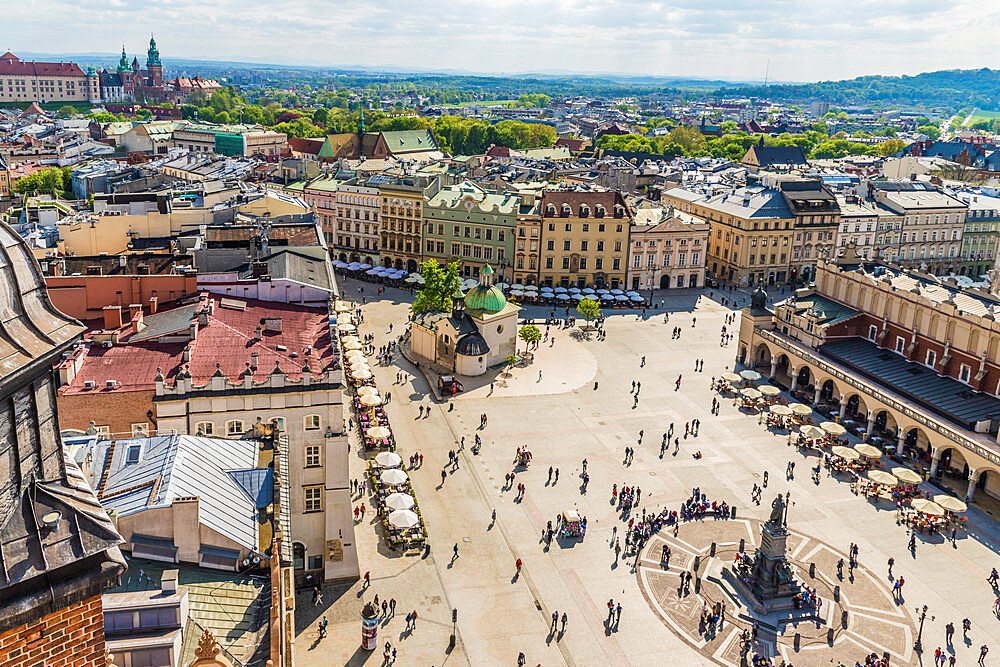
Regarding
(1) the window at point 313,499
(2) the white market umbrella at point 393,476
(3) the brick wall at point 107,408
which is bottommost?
(2) the white market umbrella at point 393,476

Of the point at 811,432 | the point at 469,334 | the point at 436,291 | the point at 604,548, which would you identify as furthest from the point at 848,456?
the point at 436,291

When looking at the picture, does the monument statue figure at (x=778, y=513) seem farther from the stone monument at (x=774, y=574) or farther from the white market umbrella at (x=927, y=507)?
the white market umbrella at (x=927, y=507)

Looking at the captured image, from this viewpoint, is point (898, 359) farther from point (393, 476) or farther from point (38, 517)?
point (38, 517)

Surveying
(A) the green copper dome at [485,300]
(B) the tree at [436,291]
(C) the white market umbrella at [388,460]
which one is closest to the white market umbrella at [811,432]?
(A) the green copper dome at [485,300]

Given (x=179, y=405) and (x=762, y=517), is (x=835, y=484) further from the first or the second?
(x=179, y=405)

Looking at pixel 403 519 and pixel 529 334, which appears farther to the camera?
pixel 529 334

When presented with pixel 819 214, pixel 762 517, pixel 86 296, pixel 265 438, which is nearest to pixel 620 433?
pixel 762 517
